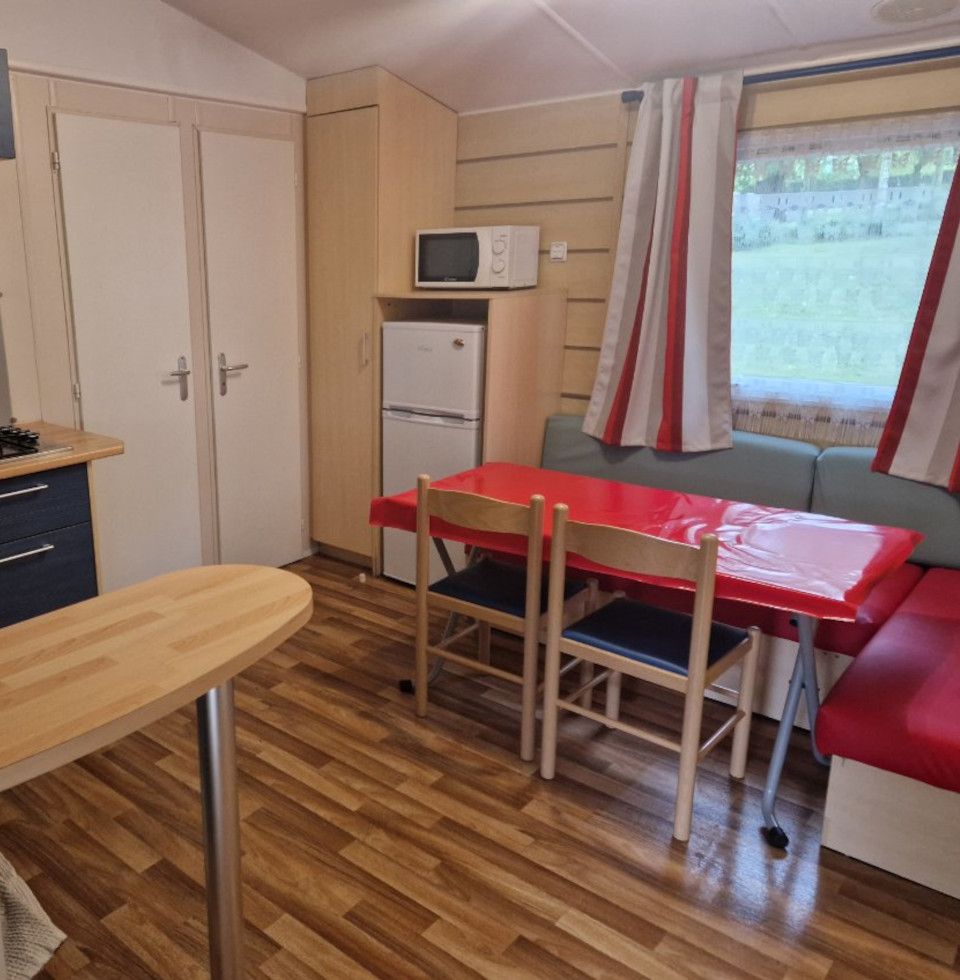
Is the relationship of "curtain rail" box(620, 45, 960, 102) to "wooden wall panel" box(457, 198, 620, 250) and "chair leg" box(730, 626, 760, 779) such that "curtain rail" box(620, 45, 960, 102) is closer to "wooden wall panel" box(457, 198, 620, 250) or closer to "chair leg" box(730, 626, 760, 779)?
"wooden wall panel" box(457, 198, 620, 250)

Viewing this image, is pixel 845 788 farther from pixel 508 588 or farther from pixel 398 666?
pixel 398 666

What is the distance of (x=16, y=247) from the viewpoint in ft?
9.51

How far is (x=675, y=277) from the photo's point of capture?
10.5 feet

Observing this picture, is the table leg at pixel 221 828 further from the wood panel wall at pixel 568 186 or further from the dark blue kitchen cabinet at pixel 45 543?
the wood panel wall at pixel 568 186

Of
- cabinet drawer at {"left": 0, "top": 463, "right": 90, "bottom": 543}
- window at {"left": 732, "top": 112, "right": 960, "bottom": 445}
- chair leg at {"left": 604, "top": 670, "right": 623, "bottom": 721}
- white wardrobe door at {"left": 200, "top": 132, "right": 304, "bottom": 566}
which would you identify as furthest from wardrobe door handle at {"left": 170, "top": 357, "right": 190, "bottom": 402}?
window at {"left": 732, "top": 112, "right": 960, "bottom": 445}

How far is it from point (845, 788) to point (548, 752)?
2.64 feet

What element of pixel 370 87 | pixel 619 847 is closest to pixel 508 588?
pixel 619 847

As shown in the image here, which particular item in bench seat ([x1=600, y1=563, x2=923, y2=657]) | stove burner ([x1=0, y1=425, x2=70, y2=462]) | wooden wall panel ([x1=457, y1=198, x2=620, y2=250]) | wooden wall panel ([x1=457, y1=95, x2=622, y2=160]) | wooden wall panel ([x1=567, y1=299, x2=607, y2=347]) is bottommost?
bench seat ([x1=600, y1=563, x2=923, y2=657])

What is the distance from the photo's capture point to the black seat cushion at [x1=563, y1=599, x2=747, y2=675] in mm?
2160

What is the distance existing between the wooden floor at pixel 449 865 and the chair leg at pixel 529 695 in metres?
0.06

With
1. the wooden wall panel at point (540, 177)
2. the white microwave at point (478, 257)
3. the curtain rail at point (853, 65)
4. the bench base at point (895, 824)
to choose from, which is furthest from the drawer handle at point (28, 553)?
the curtain rail at point (853, 65)

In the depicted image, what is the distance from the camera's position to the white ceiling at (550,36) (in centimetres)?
265

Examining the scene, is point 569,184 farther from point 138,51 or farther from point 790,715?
point 790,715

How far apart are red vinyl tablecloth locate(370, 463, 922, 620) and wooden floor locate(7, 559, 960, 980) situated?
0.70 m
